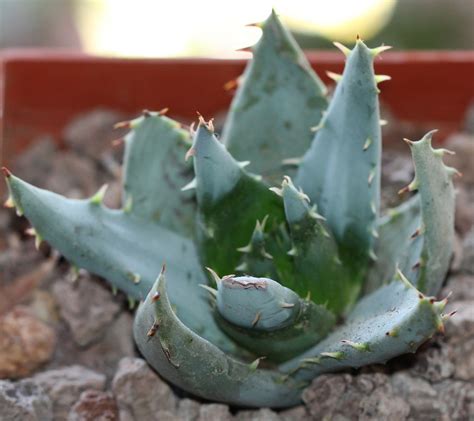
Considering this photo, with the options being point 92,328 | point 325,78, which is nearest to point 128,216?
point 92,328

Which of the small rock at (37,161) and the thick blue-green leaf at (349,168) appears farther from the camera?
the small rock at (37,161)

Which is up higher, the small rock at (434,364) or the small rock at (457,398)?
the small rock at (434,364)

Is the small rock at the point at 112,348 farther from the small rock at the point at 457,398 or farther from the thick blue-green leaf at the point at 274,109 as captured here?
the small rock at the point at 457,398

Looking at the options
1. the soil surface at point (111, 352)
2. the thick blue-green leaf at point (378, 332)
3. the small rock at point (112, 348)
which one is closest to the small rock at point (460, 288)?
the soil surface at point (111, 352)

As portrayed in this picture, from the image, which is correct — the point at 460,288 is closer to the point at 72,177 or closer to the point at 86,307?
the point at 86,307

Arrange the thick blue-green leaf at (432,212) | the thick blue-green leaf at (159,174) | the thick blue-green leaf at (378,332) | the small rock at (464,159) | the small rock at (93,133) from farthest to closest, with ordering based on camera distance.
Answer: the small rock at (93,133) < the small rock at (464,159) < the thick blue-green leaf at (159,174) < the thick blue-green leaf at (432,212) < the thick blue-green leaf at (378,332)

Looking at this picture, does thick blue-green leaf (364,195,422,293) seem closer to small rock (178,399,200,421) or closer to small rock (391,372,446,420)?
small rock (391,372,446,420)

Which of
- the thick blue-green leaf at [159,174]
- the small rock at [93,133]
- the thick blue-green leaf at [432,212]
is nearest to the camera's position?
the thick blue-green leaf at [432,212]

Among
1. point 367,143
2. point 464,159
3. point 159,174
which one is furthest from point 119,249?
point 464,159
